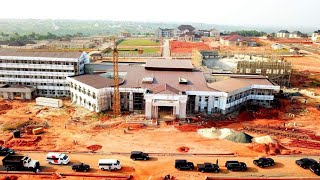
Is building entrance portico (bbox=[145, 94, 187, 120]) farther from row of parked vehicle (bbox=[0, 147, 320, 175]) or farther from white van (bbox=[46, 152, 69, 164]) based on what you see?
white van (bbox=[46, 152, 69, 164])

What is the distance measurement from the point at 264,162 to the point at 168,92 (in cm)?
2313

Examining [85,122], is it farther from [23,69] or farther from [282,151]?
[282,151]

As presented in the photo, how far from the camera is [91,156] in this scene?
141 ft

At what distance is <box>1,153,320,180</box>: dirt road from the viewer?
38469 mm

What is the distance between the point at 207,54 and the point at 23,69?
2697 inches

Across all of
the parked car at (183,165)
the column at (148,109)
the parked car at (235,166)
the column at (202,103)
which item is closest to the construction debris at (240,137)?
the parked car at (235,166)

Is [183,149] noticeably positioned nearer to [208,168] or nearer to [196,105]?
[208,168]

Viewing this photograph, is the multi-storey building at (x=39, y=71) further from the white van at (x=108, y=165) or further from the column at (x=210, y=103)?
the white van at (x=108, y=165)

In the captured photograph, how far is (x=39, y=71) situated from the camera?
70750 millimetres

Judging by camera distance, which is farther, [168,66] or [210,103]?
[168,66]

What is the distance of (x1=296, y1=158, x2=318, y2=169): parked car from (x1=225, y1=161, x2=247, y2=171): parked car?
8.11 m

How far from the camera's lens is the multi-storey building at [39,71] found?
229 feet

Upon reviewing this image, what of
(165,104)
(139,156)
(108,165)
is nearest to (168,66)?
(165,104)

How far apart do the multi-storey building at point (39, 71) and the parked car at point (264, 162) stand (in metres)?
47.6
